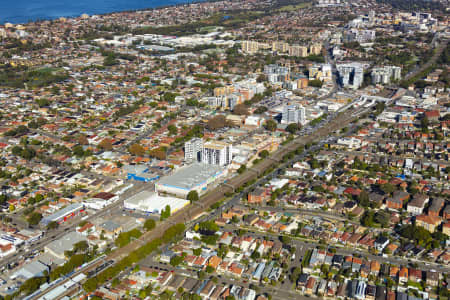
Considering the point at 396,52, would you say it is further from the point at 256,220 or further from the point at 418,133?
the point at 256,220

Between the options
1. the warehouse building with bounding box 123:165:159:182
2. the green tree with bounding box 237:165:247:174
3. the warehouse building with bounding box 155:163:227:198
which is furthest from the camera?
the green tree with bounding box 237:165:247:174

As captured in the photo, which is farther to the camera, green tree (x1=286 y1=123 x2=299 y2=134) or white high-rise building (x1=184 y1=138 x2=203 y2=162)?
green tree (x1=286 y1=123 x2=299 y2=134)

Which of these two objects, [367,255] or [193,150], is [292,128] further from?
[367,255]

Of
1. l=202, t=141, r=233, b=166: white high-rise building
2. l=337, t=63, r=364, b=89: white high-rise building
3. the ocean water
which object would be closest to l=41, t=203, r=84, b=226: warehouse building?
l=202, t=141, r=233, b=166: white high-rise building

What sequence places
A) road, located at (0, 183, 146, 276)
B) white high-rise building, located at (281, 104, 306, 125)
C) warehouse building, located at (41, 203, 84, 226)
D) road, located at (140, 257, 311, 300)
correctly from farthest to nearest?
white high-rise building, located at (281, 104, 306, 125) < warehouse building, located at (41, 203, 84, 226) < road, located at (0, 183, 146, 276) < road, located at (140, 257, 311, 300)

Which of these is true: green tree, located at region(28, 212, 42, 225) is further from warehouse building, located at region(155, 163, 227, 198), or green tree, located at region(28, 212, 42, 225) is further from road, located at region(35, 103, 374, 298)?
warehouse building, located at region(155, 163, 227, 198)

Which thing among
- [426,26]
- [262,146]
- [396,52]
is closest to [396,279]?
[262,146]
